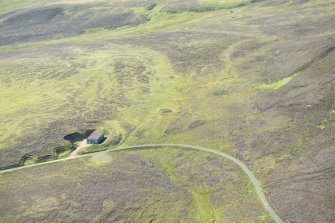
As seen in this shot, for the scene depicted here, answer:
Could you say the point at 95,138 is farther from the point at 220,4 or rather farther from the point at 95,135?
the point at 220,4

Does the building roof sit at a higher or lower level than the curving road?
higher

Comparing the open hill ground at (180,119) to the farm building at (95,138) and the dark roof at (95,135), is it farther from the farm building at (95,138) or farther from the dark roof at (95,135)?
the dark roof at (95,135)

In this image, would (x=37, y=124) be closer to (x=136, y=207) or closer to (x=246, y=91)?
(x=136, y=207)

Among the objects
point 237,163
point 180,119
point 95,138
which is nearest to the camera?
point 237,163

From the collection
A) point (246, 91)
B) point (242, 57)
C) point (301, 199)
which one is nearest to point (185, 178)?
point (301, 199)

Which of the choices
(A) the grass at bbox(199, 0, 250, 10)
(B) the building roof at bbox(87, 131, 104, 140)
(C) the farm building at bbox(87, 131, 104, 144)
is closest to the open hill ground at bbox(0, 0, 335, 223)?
(C) the farm building at bbox(87, 131, 104, 144)

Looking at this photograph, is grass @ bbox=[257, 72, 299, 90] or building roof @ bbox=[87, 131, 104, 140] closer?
building roof @ bbox=[87, 131, 104, 140]

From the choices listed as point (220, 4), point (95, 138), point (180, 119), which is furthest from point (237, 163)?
point (220, 4)

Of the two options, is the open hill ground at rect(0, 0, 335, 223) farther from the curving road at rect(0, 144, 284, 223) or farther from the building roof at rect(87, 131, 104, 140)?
the building roof at rect(87, 131, 104, 140)
